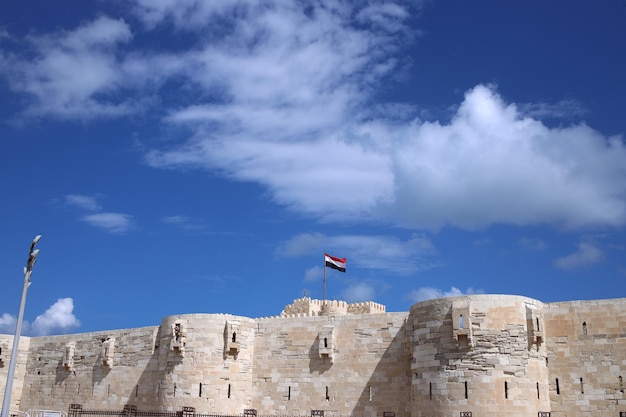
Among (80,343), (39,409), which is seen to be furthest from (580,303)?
(39,409)

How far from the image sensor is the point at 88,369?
40656 millimetres

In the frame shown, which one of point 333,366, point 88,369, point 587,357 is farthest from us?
point 88,369

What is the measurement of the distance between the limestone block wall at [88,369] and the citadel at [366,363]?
80mm

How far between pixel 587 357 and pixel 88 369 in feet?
89.4

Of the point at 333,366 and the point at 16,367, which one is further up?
the point at 16,367

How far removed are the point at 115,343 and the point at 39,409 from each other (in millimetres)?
7817

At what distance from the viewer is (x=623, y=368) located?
87.5ft

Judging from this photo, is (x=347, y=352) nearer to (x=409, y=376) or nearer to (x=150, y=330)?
(x=409, y=376)

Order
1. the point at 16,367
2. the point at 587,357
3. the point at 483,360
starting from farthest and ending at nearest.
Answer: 1. the point at 16,367
2. the point at 587,357
3. the point at 483,360

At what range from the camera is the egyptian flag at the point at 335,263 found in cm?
4122

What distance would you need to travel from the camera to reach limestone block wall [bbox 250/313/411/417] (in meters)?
30.8

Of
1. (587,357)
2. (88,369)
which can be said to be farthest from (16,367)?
(587,357)

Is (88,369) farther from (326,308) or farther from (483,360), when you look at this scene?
(483,360)

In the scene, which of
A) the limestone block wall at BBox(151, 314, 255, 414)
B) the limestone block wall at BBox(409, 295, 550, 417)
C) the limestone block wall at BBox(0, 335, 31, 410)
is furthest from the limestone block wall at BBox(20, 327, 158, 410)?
the limestone block wall at BBox(409, 295, 550, 417)
